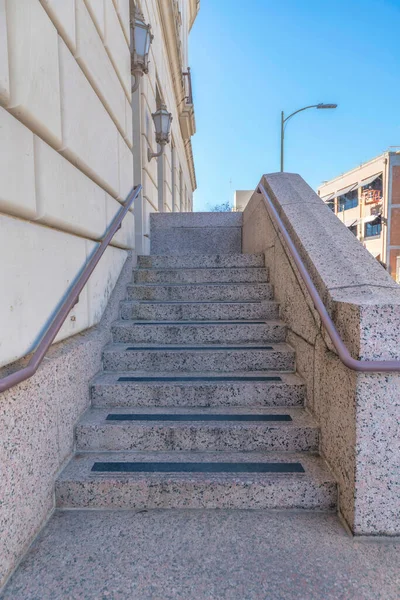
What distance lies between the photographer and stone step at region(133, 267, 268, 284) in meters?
4.31

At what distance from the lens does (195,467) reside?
2.23 metres

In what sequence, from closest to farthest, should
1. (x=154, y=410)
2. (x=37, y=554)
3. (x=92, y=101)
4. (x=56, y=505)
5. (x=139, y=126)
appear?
(x=37, y=554), (x=56, y=505), (x=154, y=410), (x=92, y=101), (x=139, y=126)

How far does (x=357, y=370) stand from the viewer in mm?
Result: 1806

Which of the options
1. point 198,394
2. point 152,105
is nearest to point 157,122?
point 152,105

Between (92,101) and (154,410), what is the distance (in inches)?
101

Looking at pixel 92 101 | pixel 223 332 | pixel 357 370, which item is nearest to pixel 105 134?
pixel 92 101

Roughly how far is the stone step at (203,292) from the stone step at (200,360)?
3.38ft

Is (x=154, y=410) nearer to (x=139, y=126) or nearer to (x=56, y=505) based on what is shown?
(x=56, y=505)

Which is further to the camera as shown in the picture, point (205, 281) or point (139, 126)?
point (139, 126)

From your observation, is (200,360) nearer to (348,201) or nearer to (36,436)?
(36,436)

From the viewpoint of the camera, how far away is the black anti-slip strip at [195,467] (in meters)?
2.20

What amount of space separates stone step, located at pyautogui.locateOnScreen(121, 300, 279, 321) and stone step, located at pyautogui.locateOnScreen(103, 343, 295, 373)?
2.25ft

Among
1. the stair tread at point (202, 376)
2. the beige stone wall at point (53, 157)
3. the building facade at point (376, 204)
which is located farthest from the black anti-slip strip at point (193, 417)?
the building facade at point (376, 204)

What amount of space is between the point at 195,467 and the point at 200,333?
1360 millimetres
